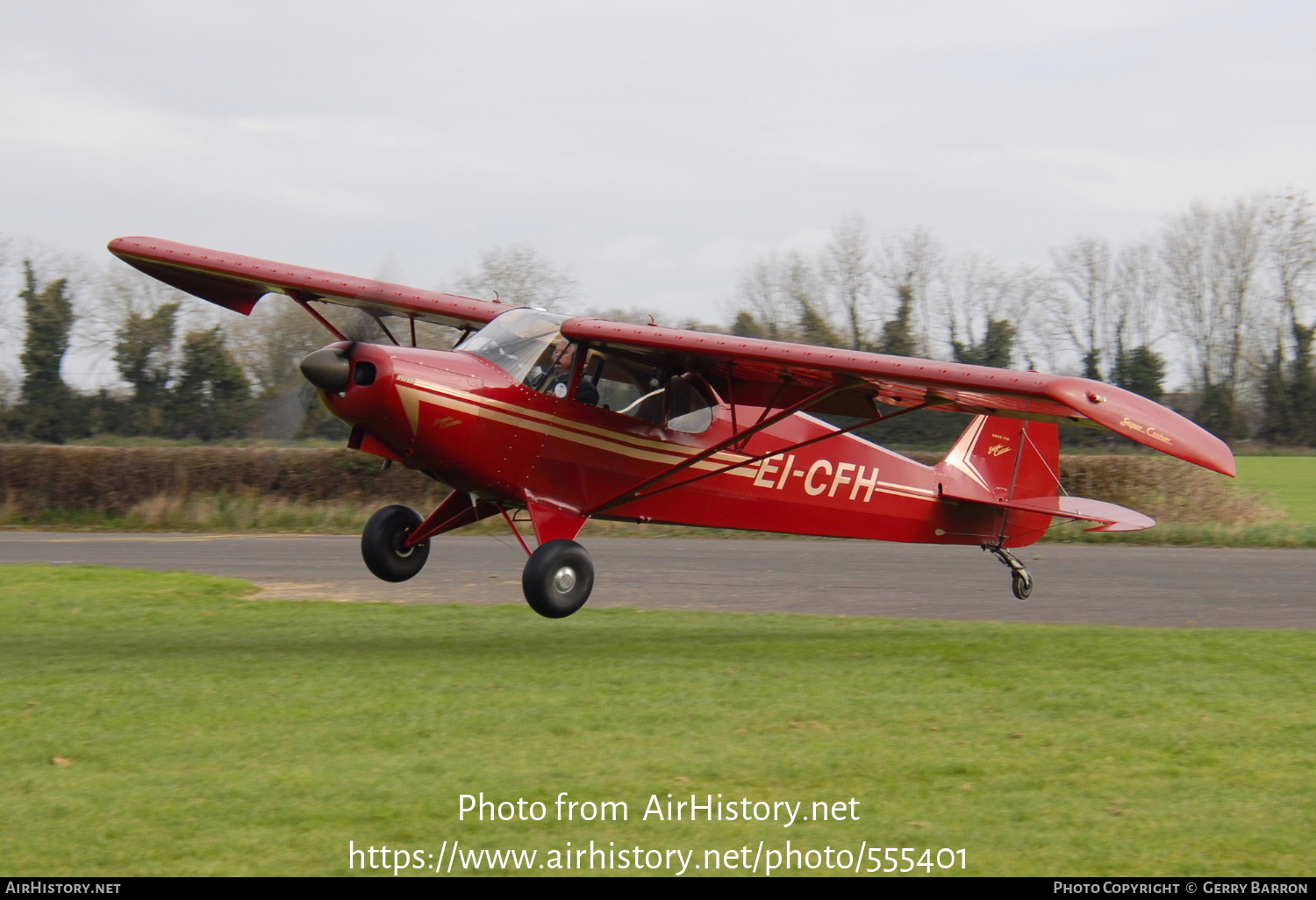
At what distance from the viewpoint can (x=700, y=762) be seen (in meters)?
6.60

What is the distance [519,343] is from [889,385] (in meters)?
3.37

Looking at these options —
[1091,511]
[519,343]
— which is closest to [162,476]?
[519,343]

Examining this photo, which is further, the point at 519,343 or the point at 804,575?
the point at 804,575

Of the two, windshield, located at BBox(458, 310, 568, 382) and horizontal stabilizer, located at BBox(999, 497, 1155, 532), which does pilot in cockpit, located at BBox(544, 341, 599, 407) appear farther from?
horizontal stabilizer, located at BBox(999, 497, 1155, 532)

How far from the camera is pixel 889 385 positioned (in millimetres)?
10281

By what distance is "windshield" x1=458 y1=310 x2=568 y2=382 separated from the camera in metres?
10.7

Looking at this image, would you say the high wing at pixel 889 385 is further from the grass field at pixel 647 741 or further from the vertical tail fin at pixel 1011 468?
the vertical tail fin at pixel 1011 468

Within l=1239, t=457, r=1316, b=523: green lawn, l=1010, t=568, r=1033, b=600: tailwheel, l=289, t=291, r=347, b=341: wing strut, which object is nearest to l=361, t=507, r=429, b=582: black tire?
l=289, t=291, r=347, b=341: wing strut

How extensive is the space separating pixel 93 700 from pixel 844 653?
6.22 metres

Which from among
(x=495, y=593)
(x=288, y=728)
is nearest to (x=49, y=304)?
(x=495, y=593)

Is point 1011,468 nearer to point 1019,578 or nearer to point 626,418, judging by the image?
point 1019,578

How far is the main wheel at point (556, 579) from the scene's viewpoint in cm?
1024

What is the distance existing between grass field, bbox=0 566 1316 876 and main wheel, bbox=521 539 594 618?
1.55ft
